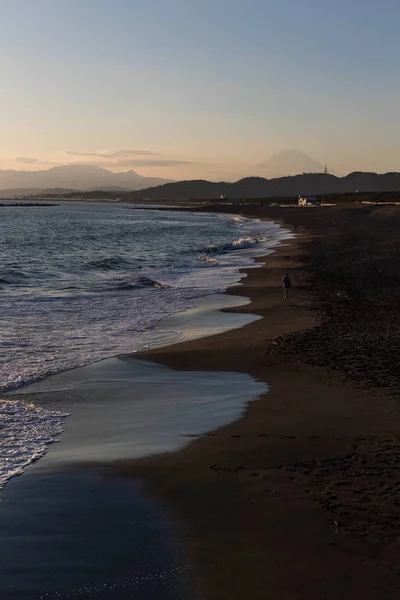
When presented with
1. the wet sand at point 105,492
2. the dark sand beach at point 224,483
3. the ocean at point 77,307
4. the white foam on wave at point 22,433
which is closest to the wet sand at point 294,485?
the dark sand beach at point 224,483

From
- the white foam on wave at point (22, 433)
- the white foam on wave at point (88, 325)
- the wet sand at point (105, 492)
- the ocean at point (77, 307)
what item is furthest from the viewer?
the white foam on wave at point (88, 325)

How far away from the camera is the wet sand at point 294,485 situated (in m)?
5.34

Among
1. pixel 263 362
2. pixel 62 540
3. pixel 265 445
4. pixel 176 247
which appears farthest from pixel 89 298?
pixel 176 247

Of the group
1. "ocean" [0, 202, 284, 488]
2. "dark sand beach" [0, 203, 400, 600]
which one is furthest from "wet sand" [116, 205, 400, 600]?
"ocean" [0, 202, 284, 488]

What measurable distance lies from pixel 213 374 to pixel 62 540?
682 centimetres

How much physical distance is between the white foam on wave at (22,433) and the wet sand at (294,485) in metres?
1.43

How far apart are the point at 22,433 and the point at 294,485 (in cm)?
449

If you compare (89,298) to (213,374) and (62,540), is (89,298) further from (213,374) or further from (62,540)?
(62,540)

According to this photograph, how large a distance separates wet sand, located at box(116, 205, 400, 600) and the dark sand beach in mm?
21

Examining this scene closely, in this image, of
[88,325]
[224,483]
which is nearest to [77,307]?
[88,325]

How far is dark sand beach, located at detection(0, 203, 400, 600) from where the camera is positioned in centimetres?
535

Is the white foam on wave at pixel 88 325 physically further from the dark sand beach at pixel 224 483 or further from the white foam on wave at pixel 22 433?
the white foam on wave at pixel 22 433

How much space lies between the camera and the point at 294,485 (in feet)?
23.1

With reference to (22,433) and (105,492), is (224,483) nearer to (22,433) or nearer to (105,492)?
(105,492)
